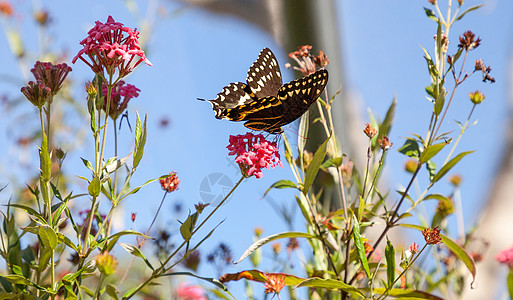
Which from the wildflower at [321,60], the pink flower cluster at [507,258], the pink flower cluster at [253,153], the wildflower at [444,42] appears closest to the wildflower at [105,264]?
the pink flower cluster at [253,153]

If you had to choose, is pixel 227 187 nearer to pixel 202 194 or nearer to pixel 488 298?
pixel 202 194

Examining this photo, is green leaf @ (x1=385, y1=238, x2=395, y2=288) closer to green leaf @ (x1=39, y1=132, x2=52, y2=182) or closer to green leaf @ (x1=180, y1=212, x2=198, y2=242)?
green leaf @ (x1=180, y1=212, x2=198, y2=242)

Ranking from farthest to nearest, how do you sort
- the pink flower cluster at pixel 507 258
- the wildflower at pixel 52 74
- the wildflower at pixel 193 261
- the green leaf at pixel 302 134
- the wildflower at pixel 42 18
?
the wildflower at pixel 42 18 → the pink flower cluster at pixel 507 258 → the wildflower at pixel 193 261 → the green leaf at pixel 302 134 → the wildflower at pixel 52 74

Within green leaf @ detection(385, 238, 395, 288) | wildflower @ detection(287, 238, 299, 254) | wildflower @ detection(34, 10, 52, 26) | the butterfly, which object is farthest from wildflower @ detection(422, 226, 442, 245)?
wildflower @ detection(34, 10, 52, 26)

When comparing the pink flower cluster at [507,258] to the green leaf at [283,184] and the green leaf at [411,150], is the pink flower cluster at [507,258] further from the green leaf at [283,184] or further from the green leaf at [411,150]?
the green leaf at [283,184]

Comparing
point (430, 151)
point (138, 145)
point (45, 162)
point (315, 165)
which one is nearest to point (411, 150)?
point (430, 151)

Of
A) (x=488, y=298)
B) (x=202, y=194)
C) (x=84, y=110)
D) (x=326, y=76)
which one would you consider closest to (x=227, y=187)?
(x=202, y=194)
